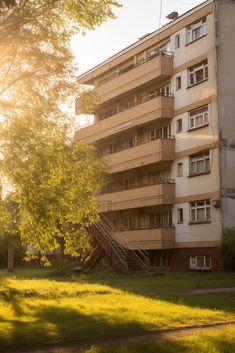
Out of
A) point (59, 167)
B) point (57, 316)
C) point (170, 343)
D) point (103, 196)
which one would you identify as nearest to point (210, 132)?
point (103, 196)

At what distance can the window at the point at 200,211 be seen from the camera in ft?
118

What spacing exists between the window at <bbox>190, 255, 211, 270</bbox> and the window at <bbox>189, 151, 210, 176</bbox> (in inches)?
216

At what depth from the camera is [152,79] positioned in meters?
41.4

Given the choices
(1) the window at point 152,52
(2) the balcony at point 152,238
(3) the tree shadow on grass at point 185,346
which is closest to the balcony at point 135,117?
(1) the window at point 152,52

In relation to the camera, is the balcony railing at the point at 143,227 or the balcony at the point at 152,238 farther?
the balcony railing at the point at 143,227

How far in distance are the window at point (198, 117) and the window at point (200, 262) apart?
8.61 meters

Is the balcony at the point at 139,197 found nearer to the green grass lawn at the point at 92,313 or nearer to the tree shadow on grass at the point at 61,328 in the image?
the green grass lawn at the point at 92,313

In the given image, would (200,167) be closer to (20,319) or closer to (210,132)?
(210,132)

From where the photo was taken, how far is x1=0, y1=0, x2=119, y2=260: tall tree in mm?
17109

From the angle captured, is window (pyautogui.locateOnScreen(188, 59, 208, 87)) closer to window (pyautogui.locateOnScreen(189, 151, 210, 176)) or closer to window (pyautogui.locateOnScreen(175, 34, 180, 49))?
window (pyautogui.locateOnScreen(175, 34, 180, 49))

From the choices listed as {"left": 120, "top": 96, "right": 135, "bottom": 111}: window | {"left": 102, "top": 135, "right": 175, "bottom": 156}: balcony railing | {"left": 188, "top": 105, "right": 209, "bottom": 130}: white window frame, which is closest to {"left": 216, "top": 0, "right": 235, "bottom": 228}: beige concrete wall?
{"left": 188, "top": 105, "right": 209, "bottom": 130}: white window frame

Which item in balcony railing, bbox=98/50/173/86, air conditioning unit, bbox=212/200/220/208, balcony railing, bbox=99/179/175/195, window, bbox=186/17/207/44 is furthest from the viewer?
balcony railing, bbox=98/50/173/86

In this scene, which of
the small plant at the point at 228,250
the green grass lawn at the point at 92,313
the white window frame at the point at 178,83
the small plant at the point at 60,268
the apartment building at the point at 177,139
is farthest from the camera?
the white window frame at the point at 178,83

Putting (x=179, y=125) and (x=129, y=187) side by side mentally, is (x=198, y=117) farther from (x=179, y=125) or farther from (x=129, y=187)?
(x=129, y=187)
